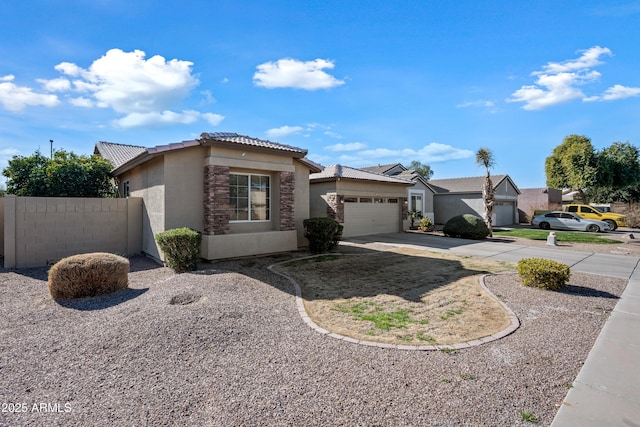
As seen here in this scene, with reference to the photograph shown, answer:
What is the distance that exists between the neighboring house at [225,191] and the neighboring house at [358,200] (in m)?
4.16

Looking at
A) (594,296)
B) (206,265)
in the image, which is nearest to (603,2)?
(594,296)

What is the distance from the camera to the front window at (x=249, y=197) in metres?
11.6

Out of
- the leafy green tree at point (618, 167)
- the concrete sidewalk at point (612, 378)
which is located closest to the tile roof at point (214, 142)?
the concrete sidewalk at point (612, 378)

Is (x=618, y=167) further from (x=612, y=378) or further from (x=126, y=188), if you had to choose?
(x=126, y=188)

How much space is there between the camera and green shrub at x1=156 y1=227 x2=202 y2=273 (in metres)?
9.03

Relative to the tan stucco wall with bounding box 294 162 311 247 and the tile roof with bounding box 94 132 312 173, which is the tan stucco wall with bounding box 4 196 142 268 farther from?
the tan stucco wall with bounding box 294 162 311 247

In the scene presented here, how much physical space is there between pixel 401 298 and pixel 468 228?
13607mm

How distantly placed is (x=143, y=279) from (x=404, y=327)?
279 inches

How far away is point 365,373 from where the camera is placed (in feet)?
13.0

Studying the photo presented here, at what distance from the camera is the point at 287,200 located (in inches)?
492

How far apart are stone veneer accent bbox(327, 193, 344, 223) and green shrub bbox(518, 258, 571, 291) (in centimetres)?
1047

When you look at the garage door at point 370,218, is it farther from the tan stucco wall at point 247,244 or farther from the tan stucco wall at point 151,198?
the tan stucco wall at point 151,198

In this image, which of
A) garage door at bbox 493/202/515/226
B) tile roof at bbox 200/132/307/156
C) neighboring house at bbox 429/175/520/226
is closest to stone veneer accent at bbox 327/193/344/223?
tile roof at bbox 200/132/307/156

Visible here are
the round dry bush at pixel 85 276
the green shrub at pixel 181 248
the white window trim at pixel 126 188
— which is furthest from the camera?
the white window trim at pixel 126 188
